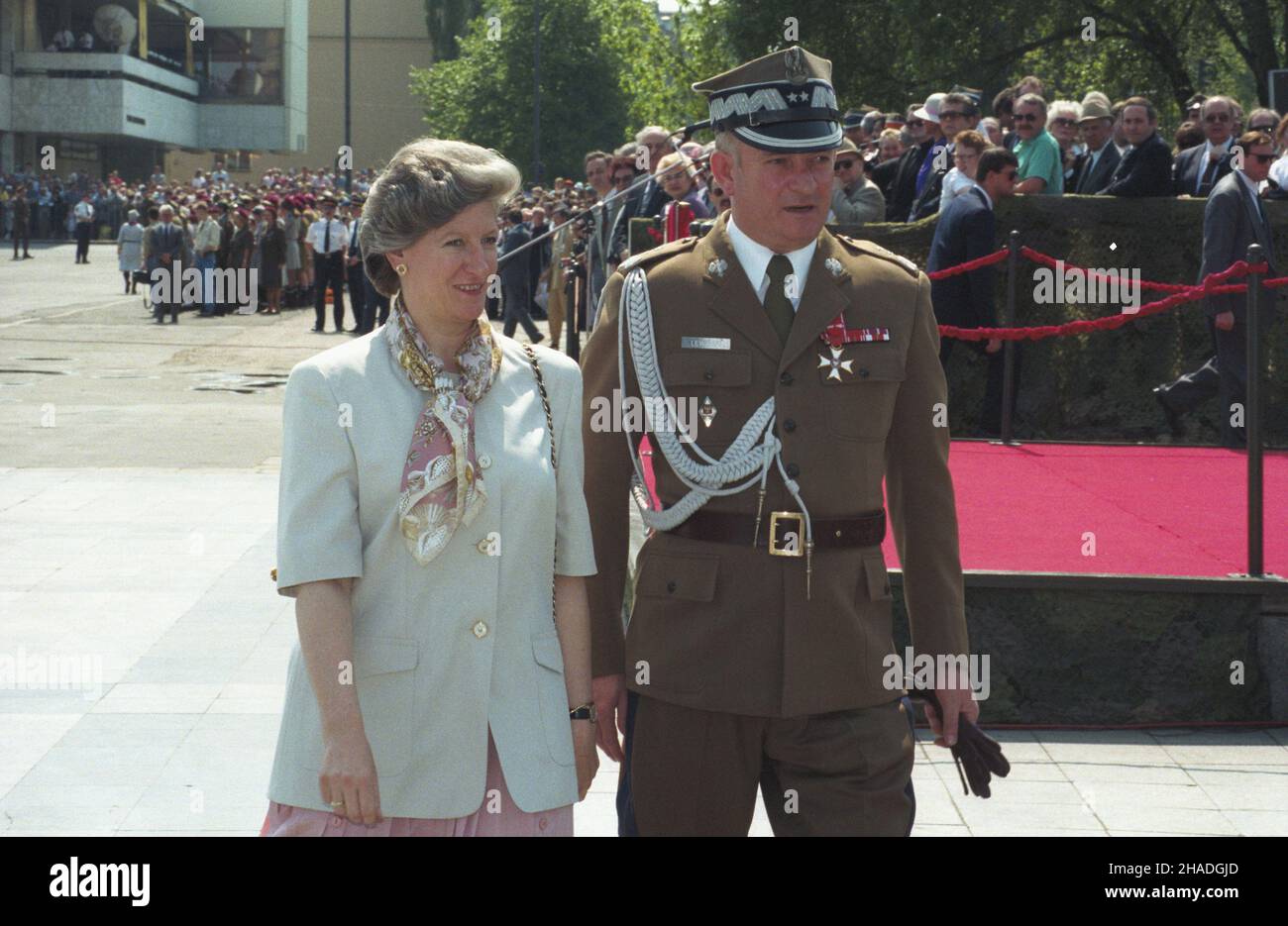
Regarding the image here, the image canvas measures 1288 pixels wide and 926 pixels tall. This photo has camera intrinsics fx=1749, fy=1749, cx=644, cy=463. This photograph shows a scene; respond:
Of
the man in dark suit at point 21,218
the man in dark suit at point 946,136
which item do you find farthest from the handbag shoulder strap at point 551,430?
the man in dark suit at point 21,218

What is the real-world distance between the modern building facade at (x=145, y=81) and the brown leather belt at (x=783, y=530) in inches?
2293

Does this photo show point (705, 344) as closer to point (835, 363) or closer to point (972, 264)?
point (835, 363)

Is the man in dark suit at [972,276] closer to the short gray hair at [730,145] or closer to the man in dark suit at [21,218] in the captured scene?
the short gray hair at [730,145]

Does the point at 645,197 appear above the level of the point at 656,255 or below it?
above

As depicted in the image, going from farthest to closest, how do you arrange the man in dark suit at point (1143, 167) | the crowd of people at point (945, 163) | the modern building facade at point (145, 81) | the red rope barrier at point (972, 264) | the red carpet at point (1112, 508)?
the modern building facade at point (145, 81) → the man in dark suit at point (1143, 167) → the crowd of people at point (945, 163) → the red rope barrier at point (972, 264) → the red carpet at point (1112, 508)

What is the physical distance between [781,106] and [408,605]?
1325mm

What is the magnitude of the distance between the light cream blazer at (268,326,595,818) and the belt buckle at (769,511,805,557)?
1.81 ft

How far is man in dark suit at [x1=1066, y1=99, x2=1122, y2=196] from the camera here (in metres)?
12.6

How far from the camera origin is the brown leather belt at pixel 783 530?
3.52 meters

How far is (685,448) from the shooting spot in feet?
11.9

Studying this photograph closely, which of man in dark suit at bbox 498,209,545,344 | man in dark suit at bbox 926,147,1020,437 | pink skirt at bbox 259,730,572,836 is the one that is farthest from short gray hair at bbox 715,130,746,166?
man in dark suit at bbox 498,209,545,344

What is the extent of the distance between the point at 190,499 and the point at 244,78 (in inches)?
2832

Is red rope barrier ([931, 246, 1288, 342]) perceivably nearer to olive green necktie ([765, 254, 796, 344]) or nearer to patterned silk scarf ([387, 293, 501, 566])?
olive green necktie ([765, 254, 796, 344])

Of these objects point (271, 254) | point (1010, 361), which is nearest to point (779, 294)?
point (1010, 361)
